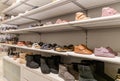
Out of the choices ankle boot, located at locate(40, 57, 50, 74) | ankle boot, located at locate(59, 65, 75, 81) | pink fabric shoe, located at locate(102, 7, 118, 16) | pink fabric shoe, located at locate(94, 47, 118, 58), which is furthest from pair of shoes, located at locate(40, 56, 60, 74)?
pink fabric shoe, located at locate(102, 7, 118, 16)

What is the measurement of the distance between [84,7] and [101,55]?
2.52ft

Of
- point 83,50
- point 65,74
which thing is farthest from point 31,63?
point 83,50

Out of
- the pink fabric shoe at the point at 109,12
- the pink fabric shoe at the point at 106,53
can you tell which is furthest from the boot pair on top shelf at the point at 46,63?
the pink fabric shoe at the point at 109,12

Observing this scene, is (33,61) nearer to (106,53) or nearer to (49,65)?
(49,65)

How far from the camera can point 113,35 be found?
1628mm

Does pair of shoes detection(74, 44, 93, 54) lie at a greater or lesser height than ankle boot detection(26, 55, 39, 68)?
greater

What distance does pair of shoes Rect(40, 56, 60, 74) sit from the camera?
1.98 meters

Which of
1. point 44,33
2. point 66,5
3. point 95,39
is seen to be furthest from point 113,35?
point 44,33

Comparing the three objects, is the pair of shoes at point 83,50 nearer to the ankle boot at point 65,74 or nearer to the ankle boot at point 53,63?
the ankle boot at point 65,74

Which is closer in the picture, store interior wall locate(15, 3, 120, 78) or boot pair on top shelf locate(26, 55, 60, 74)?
store interior wall locate(15, 3, 120, 78)

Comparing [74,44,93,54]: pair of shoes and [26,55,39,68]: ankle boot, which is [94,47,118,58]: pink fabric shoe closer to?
[74,44,93,54]: pair of shoes

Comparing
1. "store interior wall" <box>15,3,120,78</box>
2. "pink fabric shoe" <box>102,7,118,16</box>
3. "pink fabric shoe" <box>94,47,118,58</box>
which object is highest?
"pink fabric shoe" <box>102,7,118,16</box>

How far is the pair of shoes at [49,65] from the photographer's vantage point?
198cm

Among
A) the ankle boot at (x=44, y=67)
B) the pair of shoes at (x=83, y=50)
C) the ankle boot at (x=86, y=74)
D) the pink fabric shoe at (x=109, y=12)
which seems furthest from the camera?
the ankle boot at (x=44, y=67)
